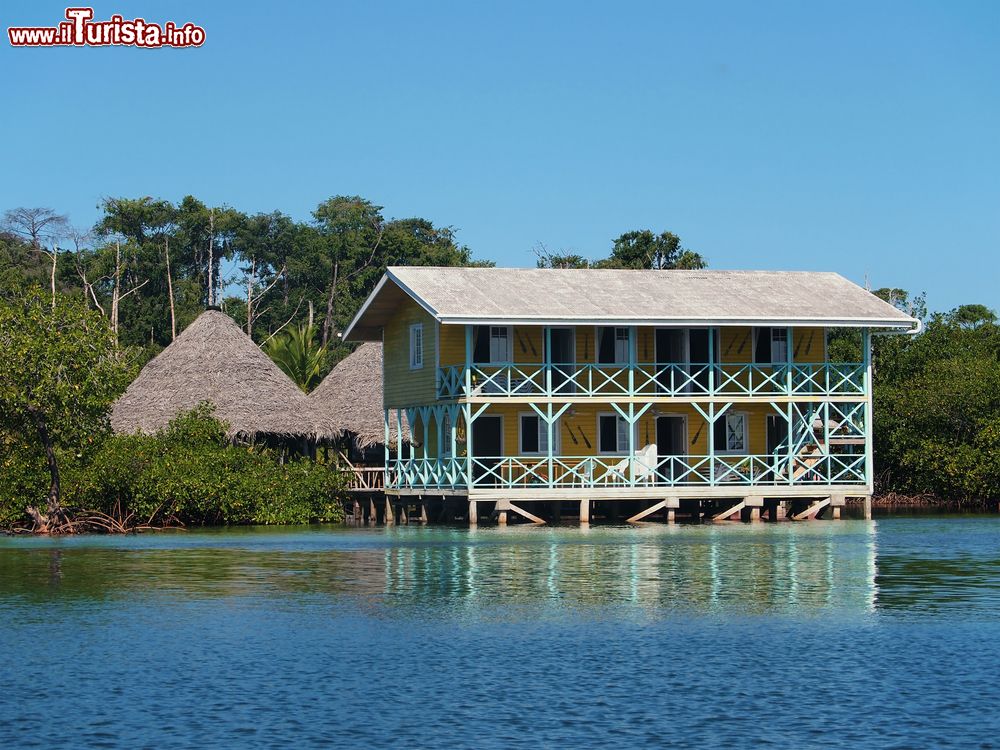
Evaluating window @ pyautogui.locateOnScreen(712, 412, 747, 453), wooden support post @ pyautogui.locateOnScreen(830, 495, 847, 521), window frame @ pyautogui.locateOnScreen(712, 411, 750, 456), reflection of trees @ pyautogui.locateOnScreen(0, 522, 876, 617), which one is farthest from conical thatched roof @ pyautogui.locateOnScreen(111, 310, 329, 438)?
wooden support post @ pyautogui.locateOnScreen(830, 495, 847, 521)

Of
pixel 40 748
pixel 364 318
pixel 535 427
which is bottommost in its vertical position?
pixel 40 748

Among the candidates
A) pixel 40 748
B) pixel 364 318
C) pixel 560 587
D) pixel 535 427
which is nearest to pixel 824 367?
pixel 535 427

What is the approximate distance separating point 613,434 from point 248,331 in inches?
1411

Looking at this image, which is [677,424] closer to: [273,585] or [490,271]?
[490,271]

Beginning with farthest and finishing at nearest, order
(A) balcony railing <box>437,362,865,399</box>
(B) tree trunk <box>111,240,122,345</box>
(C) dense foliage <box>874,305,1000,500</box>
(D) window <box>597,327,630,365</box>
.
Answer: (B) tree trunk <box>111,240,122,345</box> < (C) dense foliage <box>874,305,1000,500</box> < (D) window <box>597,327,630,365</box> < (A) balcony railing <box>437,362,865,399</box>

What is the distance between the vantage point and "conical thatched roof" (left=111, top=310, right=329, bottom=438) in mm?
44438

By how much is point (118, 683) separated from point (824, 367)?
27.6 m

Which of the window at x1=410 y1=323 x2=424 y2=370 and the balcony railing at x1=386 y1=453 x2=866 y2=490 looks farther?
the window at x1=410 y1=323 x2=424 y2=370

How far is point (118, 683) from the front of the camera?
1666 centimetres

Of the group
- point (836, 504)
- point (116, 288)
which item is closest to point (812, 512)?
point (836, 504)

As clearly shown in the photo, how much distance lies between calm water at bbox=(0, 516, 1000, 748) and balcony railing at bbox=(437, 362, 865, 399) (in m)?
8.22

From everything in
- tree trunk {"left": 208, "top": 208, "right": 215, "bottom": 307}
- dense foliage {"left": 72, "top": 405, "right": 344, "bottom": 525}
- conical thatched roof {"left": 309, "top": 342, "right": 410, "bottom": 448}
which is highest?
tree trunk {"left": 208, "top": 208, "right": 215, "bottom": 307}

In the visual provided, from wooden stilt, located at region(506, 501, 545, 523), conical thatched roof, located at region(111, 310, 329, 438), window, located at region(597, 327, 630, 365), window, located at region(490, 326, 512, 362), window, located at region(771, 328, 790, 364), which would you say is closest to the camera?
wooden stilt, located at region(506, 501, 545, 523)

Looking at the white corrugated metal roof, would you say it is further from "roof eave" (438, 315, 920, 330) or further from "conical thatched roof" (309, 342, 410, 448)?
"conical thatched roof" (309, 342, 410, 448)
